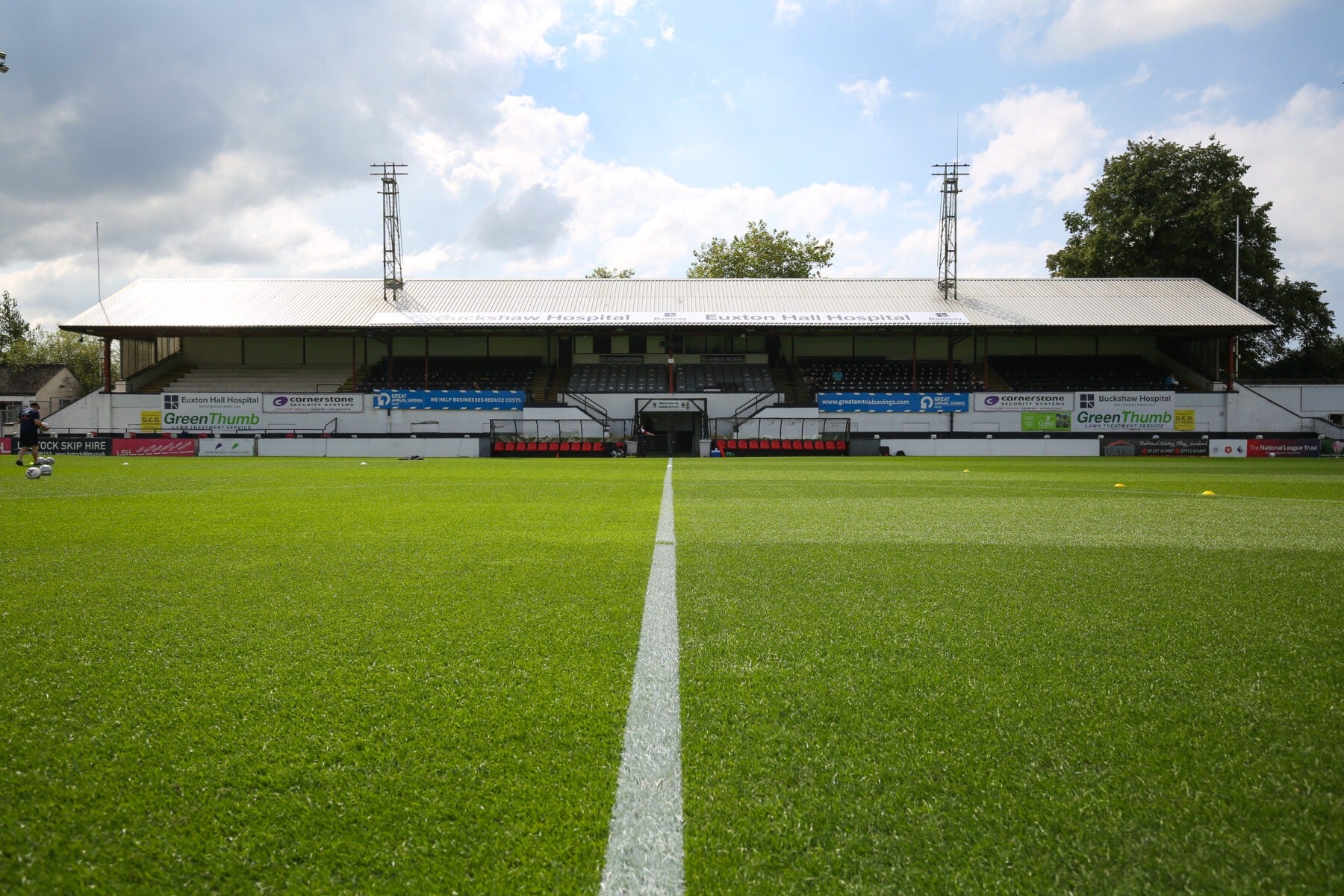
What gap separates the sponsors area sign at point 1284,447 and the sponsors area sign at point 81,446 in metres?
44.1

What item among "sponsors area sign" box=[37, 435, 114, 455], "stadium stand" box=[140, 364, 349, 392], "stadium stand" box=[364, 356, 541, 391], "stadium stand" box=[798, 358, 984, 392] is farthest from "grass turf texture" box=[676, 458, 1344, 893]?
"stadium stand" box=[140, 364, 349, 392]

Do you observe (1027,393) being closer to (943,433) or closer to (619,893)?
(943,433)

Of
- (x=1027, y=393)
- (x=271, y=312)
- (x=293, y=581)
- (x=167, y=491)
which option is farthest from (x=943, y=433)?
(x=271, y=312)

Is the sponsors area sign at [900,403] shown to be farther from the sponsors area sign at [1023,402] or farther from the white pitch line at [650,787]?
the white pitch line at [650,787]

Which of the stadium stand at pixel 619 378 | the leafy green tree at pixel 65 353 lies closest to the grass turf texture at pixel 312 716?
the stadium stand at pixel 619 378

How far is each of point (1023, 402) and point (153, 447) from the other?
36.3 metres

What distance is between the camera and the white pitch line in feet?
4.81

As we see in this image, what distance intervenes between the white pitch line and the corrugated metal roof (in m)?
34.1

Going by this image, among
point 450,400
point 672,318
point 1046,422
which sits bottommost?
point 1046,422

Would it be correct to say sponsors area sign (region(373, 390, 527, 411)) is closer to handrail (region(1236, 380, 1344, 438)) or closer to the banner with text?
the banner with text

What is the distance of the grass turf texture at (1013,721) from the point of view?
149 cm

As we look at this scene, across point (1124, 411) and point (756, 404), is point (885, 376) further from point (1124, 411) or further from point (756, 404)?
point (1124, 411)

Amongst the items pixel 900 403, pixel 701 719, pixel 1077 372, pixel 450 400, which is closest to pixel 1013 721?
pixel 701 719

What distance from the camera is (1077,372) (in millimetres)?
38875
